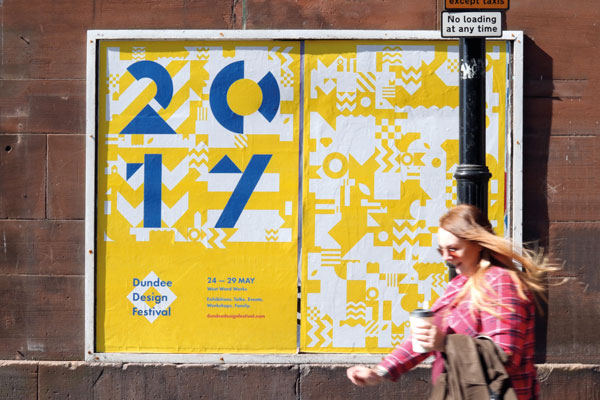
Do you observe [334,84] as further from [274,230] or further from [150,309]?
[150,309]

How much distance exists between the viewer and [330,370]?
20.2 feet

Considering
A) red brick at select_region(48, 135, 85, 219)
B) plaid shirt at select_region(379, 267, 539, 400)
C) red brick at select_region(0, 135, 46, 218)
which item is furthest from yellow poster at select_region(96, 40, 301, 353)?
plaid shirt at select_region(379, 267, 539, 400)

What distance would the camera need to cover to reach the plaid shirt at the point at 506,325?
2818 millimetres

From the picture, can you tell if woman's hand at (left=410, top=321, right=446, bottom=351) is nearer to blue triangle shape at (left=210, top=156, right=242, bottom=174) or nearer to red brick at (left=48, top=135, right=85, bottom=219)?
blue triangle shape at (left=210, top=156, right=242, bottom=174)

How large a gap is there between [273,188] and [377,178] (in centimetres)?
91

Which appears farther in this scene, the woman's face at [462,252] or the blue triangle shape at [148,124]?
the blue triangle shape at [148,124]

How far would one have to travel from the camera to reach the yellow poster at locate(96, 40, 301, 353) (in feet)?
20.5

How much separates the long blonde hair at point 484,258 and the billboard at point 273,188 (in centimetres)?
300

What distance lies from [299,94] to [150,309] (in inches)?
90.4

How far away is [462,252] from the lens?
314cm

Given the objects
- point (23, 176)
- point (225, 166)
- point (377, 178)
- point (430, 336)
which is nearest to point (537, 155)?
point (377, 178)

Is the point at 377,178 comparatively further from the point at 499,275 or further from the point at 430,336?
the point at 430,336

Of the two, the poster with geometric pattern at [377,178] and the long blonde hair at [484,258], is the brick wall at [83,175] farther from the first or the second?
the long blonde hair at [484,258]

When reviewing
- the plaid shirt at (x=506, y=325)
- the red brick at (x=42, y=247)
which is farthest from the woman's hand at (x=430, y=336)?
the red brick at (x=42, y=247)
